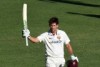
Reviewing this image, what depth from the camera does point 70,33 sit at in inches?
954

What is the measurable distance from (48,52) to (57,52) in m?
0.24

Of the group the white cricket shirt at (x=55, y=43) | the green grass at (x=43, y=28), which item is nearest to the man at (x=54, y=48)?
the white cricket shirt at (x=55, y=43)

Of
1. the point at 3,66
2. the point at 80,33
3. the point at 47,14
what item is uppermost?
the point at 47,14

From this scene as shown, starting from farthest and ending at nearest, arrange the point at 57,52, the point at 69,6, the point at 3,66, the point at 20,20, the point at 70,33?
the point at 69,6, the point at 20,20, the point at 70,33, the point at 3,66, the point at 57,52

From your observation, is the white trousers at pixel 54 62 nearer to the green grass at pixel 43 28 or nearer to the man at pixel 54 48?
the man at pixel 54 48

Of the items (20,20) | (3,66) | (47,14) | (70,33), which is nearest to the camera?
(3,66)

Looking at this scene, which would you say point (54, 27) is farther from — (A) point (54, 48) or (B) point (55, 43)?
(A) point (54, 48)

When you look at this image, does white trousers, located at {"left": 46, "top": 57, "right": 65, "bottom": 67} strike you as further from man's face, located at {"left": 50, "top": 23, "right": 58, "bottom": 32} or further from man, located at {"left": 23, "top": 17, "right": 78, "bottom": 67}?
man's face, located at {"left": 50, "top": 23, "right": 58, "bottom": 32}

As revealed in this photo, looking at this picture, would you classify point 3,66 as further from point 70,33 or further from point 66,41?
point 70,33

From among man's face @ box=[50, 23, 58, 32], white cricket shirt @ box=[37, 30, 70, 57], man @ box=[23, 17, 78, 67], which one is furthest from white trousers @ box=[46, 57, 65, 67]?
man's face @ box=[50, 23, 58, 32]

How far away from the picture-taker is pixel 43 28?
25.7 meters

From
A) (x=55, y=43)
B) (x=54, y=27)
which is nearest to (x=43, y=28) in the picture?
(x=55, y=43)

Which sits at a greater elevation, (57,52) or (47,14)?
(47,14)

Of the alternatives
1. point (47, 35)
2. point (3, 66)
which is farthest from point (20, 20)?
point (47, 35)
